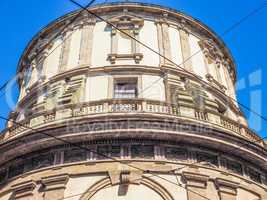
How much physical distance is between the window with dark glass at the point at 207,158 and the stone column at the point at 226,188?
3.58ft

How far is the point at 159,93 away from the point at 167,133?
432cm

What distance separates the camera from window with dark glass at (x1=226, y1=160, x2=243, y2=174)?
2046 centimetres

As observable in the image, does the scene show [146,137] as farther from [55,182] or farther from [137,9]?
[137,9]

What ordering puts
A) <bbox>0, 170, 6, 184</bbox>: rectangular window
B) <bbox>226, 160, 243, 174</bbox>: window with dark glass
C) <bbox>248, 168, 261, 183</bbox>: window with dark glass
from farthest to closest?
1. <bbox>0, 170, 6, 184</bbox>: rectangular window
2. <bbox>248, 168, 261, 183</bbox>: window with dark glass
3. <bbox>226, 160, 243, 174</bbox>: window with dark glass

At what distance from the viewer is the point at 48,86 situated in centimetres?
2572

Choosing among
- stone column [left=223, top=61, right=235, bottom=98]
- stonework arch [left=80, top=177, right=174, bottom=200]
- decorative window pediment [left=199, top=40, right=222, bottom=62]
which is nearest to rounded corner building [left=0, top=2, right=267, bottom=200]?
stonework arch [left=80, top=177, right=174, bottom=200]

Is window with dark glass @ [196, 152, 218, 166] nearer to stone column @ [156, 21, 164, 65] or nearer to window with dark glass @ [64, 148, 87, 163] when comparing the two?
window with dark glass @ [64, 148, 87, 163]

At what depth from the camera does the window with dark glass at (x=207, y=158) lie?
20.1 m

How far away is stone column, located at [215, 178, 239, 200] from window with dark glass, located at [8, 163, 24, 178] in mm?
8484

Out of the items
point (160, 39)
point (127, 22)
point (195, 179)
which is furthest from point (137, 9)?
point (195, 179)

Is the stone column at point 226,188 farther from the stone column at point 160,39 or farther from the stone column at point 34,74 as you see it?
the stone column at point 34,74

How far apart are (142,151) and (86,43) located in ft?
31.1

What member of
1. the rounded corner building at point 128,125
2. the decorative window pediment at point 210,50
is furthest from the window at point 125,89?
the decorative window pediment at point 210,50

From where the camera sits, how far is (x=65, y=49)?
27391 millimetres
